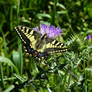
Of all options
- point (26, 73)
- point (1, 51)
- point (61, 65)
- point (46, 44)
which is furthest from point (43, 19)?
point (61, 65)

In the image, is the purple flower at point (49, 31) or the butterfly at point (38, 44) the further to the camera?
the purple flower at point (49, 31)

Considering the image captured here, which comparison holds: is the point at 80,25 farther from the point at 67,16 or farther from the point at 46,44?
the point at 46,44

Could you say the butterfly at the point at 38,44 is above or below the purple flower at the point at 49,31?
below

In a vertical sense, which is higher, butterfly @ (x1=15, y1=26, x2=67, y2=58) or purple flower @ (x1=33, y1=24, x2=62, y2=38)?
purple flower @ (x1=33, y1=24, x2=62, y2=38)

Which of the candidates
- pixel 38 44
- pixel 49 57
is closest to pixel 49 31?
pixel 38 44

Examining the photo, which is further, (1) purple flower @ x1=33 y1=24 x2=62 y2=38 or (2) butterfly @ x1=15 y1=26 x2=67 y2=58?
(1) purple flower @ x1=33 y1=24 x2=62 y2=38
